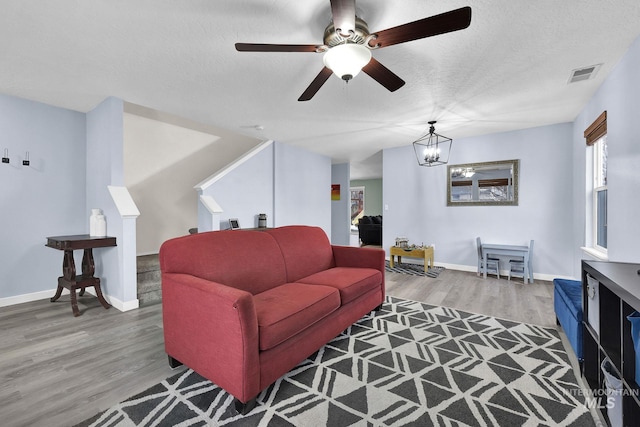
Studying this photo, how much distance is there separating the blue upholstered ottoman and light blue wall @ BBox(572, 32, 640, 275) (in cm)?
49

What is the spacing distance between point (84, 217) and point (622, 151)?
5.86 meters

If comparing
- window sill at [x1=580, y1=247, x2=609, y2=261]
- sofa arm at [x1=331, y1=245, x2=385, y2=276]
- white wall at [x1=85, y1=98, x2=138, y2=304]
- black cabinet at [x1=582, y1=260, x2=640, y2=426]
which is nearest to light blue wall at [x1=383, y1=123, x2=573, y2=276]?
window sill at [x1=580, y1=247, x2=609, y2=261]

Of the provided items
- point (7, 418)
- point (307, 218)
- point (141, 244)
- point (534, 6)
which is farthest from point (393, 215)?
point (7, 418)

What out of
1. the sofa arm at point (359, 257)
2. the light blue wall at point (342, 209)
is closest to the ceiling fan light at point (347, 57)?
the sofa arm at point (359, 257)

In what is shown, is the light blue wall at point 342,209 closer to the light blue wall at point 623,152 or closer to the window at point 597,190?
the window at point 597,190

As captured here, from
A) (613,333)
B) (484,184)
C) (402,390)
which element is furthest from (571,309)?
(484,184)

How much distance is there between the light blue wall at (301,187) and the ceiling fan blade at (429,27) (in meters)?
3.98

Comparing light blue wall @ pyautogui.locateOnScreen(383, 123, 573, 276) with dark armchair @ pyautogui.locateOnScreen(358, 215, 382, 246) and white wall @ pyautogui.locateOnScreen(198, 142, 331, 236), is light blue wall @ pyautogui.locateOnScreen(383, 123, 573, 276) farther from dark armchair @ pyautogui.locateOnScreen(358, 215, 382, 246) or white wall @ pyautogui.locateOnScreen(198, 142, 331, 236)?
dark armchair @ pyautogui.locateOnScreen(358, 215, 382, 246)

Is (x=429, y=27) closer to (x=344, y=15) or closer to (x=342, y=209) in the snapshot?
(x=344, y=15)

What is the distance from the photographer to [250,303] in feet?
4.93

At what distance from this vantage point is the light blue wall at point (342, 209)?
8.10 m

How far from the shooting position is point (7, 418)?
1.51 m

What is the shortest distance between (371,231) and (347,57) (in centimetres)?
745

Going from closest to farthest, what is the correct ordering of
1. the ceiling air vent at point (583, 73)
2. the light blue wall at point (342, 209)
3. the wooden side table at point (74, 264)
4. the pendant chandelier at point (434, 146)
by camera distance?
the ceiling air vent at point (583, 73)
the wooden side table at point (74, 264)
the pendant chandelier at point (434, 146)
the light blue wall at point (342, 209)
